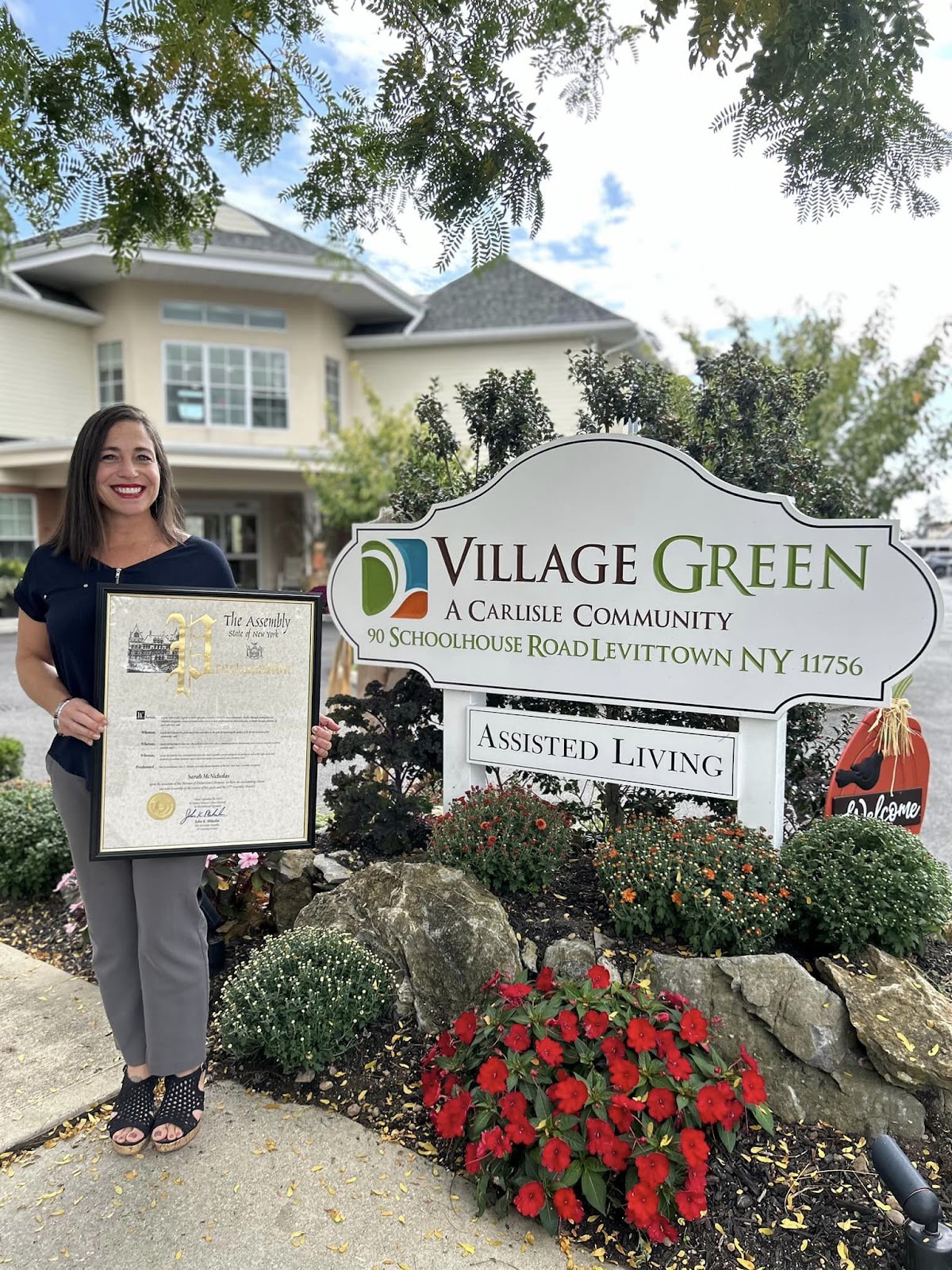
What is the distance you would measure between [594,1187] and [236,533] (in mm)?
20451

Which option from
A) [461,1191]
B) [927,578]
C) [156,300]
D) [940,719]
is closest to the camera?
[461,1191]

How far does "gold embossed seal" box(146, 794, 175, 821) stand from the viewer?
2436mm

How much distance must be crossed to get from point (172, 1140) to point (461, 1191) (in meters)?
0.85

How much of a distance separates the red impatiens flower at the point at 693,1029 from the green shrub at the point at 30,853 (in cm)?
324

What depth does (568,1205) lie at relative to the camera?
6.76ft

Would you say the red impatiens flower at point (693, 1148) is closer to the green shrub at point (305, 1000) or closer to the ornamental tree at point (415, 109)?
the green shrub at point (305, 1000)

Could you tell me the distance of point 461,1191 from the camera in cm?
226

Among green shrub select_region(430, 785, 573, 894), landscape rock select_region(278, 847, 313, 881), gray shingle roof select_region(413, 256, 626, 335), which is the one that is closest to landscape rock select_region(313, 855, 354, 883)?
landscape rock select_region(278, 847, 313, 881)

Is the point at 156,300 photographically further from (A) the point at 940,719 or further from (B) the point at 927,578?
(B) the point at 927,578

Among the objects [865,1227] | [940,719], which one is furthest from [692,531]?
[940,719]

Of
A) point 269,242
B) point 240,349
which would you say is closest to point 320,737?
point 240,349

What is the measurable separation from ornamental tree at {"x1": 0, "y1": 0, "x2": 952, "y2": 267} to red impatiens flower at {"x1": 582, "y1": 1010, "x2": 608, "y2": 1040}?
2.82m

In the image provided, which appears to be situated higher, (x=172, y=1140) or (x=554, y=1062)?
(x=554, y=1062)

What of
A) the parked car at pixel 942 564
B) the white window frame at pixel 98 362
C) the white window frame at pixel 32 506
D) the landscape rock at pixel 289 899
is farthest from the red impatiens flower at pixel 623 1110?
the parked car at pixel 942 564
